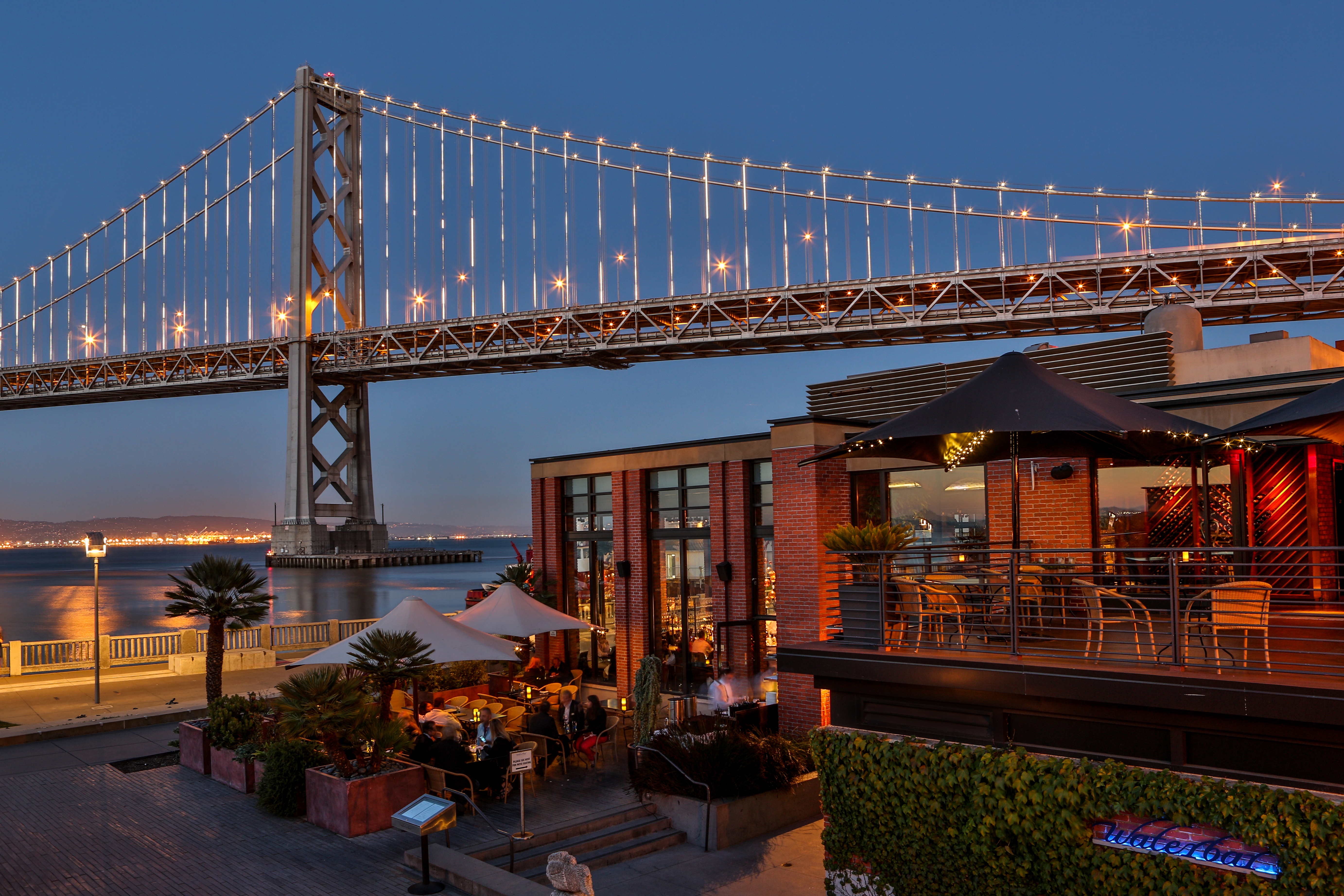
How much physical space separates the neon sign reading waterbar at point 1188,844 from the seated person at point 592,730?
24.2 feet

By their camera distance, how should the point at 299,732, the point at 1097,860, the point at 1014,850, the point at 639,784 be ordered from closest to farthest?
the point at 1097,860
the point at 1014,850
the point at 299,732
the point at 639,784

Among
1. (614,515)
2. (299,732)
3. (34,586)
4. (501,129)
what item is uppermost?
(501,129)

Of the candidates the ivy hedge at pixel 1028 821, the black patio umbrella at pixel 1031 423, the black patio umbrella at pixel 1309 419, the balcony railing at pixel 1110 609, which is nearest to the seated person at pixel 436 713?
the balcony railing at pixel 1110 609

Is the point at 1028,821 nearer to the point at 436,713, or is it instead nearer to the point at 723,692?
the point at 723,692

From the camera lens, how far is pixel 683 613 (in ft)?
55.2

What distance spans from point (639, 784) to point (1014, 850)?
200 inches

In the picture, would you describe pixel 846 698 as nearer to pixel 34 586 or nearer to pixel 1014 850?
pixel 1014 850

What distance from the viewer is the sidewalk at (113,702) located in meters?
15.6

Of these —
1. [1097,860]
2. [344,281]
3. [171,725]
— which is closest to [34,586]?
[344,281]

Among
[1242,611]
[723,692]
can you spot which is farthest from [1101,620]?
[723,692]

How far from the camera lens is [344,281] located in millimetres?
69312

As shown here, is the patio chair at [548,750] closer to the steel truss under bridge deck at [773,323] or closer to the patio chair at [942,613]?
the patio chair at [942,613]

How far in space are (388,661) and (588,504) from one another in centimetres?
752

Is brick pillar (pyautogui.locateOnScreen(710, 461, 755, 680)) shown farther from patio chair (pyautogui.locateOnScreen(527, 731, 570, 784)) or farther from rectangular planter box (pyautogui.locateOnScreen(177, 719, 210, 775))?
rectangular planter box (pyautogui.locateOnScreen(177, 719, 210, 775))
